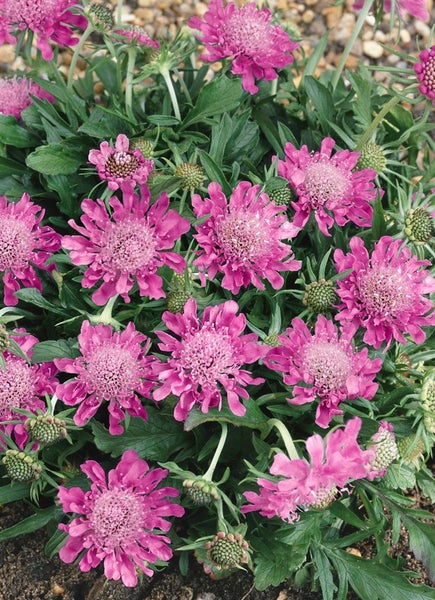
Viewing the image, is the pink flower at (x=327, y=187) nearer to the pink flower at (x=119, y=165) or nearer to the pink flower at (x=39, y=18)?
the pink flower at (x=119, y=165)

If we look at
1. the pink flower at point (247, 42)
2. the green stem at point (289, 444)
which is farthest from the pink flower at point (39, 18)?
the green stem at point (289, 444)

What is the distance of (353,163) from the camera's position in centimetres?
223

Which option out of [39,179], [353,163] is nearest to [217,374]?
[353,163]

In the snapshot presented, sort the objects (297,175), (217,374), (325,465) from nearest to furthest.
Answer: (325,465) < (217,374) < (297,175)

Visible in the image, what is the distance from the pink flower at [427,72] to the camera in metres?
1.96

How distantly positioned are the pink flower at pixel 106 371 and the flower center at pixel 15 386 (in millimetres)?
127

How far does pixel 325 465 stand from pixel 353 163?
955 mm

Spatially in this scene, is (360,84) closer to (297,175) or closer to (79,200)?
(297,175)

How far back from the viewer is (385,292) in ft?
6.47

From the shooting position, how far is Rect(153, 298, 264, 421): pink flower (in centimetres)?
184

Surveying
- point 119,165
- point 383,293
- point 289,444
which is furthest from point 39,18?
point 289,444

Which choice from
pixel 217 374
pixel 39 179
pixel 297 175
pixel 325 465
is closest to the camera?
pixel 325 465

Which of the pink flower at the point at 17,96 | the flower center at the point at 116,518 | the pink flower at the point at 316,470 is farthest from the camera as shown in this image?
the pink flower at the point at 17,96

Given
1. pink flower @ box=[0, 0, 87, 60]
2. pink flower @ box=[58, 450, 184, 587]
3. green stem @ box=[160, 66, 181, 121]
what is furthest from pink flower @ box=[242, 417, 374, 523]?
pink flower @ box=[0, 0, 87, 60]
